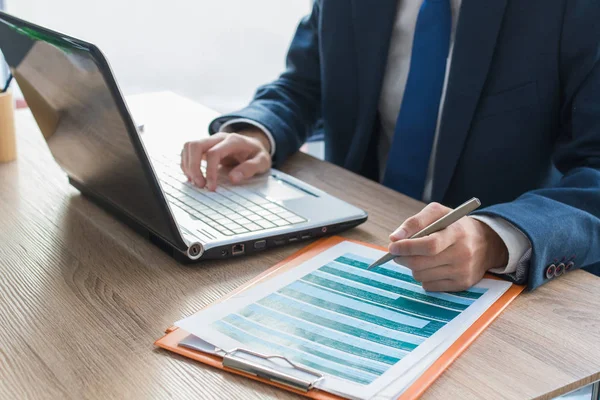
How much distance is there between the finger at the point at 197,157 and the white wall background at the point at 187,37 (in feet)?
5.04

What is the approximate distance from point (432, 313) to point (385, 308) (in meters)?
0.05

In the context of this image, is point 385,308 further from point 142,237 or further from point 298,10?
point 298,10

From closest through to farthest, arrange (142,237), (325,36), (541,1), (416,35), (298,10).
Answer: (142,237) → (541,1) → (416,35) → (325,36) → (298,10)

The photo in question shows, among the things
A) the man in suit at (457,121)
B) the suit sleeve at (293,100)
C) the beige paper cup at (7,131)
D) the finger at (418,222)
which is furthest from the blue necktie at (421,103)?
the beige paper cup at (7,131)

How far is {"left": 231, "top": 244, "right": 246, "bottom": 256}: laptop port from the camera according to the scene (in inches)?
36.8

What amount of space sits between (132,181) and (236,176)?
0.26 m

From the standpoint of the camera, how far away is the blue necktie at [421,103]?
1.28m

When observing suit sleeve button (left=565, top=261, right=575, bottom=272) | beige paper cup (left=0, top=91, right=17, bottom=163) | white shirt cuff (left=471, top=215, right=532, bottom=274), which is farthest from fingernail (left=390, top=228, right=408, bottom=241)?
beige paper cup (left=0, top=91, right=17, bottom=163)

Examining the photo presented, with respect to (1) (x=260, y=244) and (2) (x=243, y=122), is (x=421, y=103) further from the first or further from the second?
(1) (x=260, y=244)

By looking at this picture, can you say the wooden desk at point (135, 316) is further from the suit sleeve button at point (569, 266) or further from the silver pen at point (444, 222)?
the silver pen at point (444, 222)

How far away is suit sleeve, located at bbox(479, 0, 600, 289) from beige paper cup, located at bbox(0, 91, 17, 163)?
816mm

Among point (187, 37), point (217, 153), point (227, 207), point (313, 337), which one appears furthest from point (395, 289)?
point (187, 37)

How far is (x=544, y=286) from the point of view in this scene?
889 mm

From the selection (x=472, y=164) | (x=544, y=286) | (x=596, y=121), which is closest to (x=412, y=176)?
(x=472, y=164)
